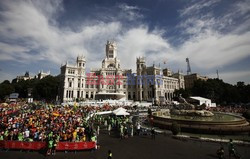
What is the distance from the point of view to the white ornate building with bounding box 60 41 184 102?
78.9m

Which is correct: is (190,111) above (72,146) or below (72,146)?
above

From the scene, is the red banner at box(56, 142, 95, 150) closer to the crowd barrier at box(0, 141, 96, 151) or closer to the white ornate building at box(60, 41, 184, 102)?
the crowd barrier at box(0, 141, 96, 151)

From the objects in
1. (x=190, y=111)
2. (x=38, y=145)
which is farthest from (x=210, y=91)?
(x=38, y=145)

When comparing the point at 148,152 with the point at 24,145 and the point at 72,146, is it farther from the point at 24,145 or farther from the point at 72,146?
the point at 24,145

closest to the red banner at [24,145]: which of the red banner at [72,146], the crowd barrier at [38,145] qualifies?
the crowd barrier at [38,145]

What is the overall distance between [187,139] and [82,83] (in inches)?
2921

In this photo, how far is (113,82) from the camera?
87.1 m

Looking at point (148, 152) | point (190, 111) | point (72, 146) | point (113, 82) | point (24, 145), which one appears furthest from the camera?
point (113, 82)

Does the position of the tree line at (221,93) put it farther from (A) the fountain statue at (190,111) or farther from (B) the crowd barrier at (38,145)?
(B) the crowd barrier at (38,145)

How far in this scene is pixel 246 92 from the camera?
230 ft

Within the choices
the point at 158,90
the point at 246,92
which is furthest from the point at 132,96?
the point at 246,92

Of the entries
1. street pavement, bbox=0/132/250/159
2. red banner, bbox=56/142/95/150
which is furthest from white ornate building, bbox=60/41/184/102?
red banner, bbox=56/142/95/150

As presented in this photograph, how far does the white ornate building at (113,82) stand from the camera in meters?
78.9

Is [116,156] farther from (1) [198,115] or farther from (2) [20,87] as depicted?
(2) [20,87]
